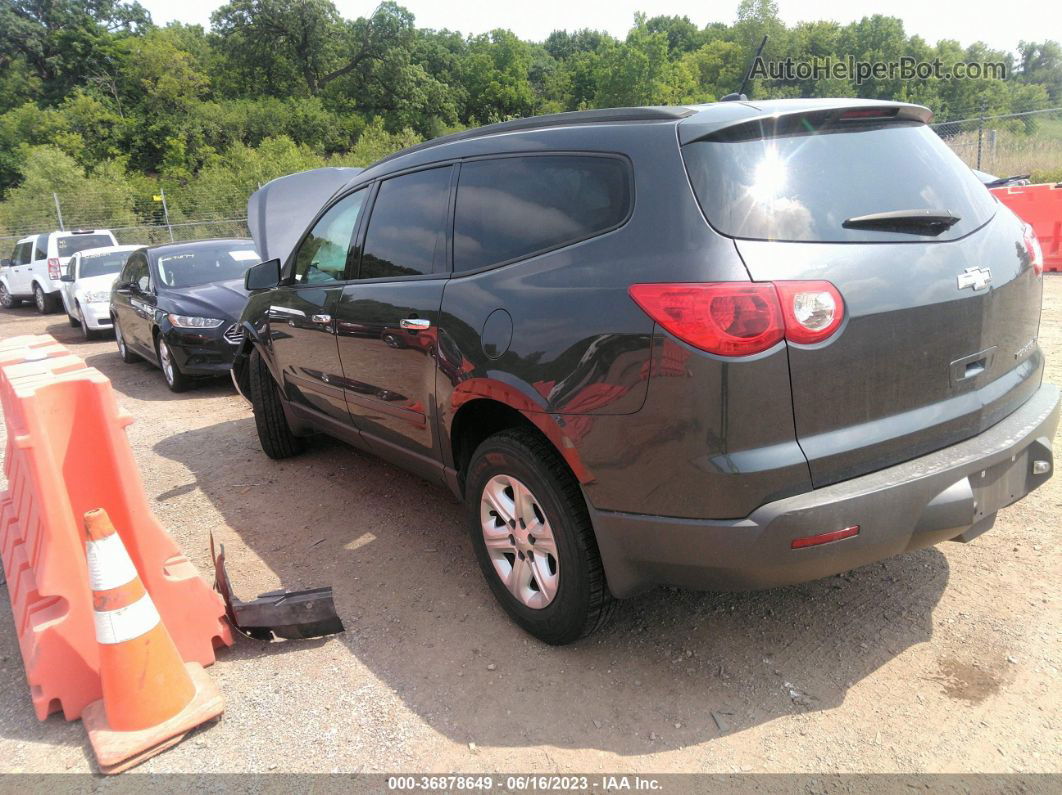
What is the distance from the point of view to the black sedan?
317 inches

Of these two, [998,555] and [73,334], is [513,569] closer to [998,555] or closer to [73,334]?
[998,555]

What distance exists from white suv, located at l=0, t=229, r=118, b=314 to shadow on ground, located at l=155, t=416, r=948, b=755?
15.7 metres

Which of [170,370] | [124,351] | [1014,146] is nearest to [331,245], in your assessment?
[170,370]

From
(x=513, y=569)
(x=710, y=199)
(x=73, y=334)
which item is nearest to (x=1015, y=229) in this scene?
(x=710, y=199)

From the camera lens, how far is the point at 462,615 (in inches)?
129

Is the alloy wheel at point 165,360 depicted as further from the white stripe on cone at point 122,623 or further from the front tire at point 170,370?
the white stripe on cone at point 122,623

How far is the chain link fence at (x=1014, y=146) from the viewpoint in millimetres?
18172

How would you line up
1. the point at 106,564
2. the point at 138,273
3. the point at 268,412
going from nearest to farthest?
the point at 106,564 → the point at 268,412 → the point at 138,273

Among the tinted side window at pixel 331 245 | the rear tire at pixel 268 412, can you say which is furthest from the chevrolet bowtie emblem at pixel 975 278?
the rear tire at pixel 268 412

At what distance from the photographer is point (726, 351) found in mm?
2135

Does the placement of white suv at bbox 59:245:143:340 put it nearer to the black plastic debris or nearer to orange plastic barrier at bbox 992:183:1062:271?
the black plastic debris

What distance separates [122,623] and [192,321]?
20.4 ft

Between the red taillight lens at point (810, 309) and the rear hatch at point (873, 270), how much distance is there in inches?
1.1

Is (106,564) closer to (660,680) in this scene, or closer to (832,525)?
(660,680)
